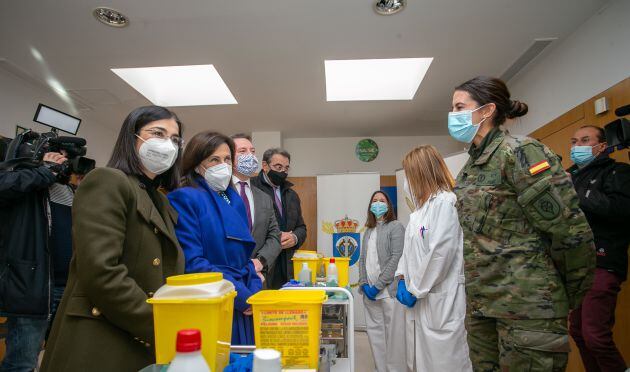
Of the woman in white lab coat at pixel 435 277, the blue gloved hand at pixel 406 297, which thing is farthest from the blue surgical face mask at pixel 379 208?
the blue gloved hand at pixel 406 297

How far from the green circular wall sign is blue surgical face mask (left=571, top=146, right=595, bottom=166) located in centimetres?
360

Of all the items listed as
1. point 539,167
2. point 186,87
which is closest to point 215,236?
point 539,167

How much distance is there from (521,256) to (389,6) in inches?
78.9

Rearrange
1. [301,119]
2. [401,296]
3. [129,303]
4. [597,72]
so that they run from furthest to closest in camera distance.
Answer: [301,119]
[597,72]
[401,296]
[129,303]

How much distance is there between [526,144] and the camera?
120cm

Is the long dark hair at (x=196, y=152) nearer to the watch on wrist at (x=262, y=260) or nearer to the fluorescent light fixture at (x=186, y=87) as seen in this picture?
the watch on wrist at (x=262, y=260)

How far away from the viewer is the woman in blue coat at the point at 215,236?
119cm

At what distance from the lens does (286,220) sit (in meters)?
2.82

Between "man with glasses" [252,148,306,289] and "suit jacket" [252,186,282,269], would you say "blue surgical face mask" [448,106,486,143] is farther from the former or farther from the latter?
"man with glasses" [252,148,306,289]

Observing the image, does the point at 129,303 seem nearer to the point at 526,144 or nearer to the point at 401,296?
the point at 526,144

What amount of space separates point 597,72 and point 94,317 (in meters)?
3.38

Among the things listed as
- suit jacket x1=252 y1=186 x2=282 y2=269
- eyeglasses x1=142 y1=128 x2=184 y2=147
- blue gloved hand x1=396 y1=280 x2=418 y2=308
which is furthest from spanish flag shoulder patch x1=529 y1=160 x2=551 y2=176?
suit jacket x1=252 y1=186 x2=282 y2=269

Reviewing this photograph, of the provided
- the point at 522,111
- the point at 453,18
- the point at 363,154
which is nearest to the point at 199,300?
the point at 522,111

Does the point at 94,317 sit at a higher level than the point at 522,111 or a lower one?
lower
